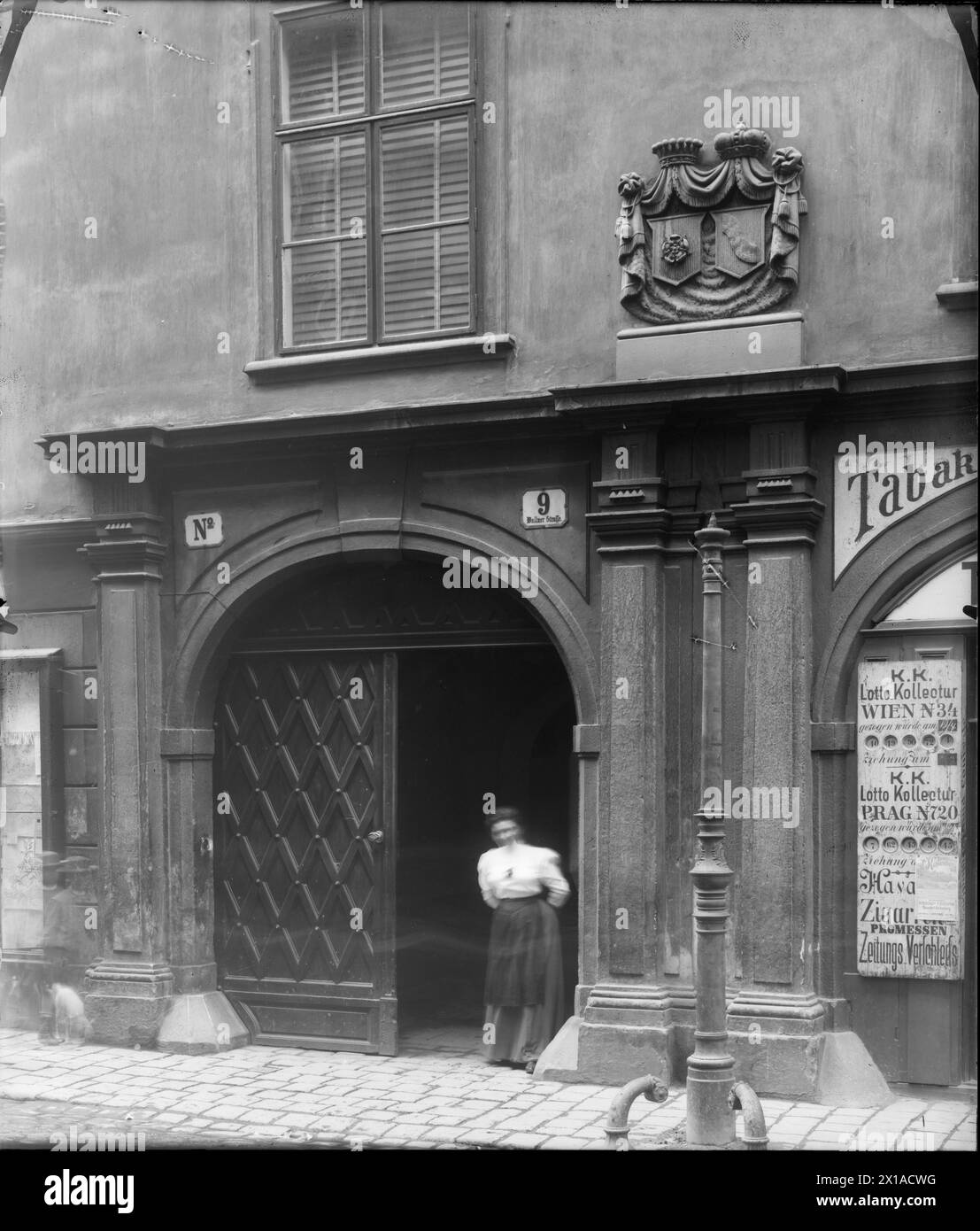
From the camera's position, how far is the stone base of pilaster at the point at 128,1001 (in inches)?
414

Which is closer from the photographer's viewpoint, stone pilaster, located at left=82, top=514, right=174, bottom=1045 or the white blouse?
the white blouse

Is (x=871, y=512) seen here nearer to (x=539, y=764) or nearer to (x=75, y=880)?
(x=539, y=764)

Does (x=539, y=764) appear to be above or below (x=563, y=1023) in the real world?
above

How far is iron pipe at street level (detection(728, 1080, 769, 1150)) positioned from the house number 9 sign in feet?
11.5

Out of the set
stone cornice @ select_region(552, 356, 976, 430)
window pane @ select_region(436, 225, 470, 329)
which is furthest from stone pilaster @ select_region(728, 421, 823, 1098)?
window pane @ select_region(436, 225, 470, 329)

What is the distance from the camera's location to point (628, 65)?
9672 millimetres

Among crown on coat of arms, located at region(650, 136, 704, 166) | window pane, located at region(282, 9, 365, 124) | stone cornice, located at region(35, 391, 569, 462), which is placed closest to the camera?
crown on coat of arms, located at region(650, 136, 704, 166)

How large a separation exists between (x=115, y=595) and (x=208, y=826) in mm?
1572
